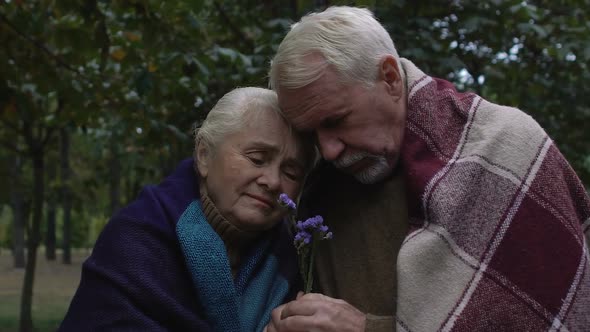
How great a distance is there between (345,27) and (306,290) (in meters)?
0.82

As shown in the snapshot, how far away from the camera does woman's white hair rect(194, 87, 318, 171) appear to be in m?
2.38

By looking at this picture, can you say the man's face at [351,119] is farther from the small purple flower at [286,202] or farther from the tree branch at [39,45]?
the tree branch at [39,45]

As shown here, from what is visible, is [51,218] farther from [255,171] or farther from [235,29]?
[255,171]

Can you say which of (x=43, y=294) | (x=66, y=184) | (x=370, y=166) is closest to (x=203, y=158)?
(x=370, y=166)

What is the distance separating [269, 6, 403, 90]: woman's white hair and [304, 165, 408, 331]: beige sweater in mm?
400

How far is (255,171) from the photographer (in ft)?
7.54

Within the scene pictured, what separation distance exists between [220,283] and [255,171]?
1.18 ft

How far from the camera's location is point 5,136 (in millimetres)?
8953

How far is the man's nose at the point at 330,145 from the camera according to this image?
2266mm

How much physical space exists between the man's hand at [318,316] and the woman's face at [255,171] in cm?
29

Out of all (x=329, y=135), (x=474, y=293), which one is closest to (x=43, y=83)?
(x=329, y=135)

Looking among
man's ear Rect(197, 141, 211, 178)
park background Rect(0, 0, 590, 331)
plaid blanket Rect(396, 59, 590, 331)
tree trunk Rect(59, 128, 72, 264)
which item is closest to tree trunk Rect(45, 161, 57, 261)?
tree trunk Rect(59, 128, 72, 264)

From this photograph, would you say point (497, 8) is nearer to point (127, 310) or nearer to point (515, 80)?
point (515, 80)

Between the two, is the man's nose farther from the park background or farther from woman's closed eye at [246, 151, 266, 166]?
the park background
